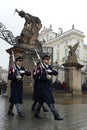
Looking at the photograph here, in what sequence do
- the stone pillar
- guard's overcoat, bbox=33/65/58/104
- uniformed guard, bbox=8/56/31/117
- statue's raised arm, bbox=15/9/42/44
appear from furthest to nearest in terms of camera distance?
the stone pillar
statue's raised arm, bbox=15/9/42/44
uniformed guard, bbox=8/56/31/117
guard's overcoat, bbox=33/65/58/104

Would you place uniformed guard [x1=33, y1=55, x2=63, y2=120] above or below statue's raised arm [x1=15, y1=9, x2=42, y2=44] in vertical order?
below

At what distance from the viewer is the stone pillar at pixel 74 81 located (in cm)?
1998

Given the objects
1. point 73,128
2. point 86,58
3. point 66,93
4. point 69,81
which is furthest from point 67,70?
point 86,58

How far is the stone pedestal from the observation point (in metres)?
20.0

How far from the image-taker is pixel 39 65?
7805 millimetres

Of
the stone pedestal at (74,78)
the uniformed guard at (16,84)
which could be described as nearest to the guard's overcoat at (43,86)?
the uniformed guard at (16,84)

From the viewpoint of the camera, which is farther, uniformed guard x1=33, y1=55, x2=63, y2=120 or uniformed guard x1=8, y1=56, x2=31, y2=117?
uniformed guard x1=8, y1=56, x2=31, y2=117

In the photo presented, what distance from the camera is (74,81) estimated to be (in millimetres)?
20219

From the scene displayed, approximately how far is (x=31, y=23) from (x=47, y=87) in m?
10.5

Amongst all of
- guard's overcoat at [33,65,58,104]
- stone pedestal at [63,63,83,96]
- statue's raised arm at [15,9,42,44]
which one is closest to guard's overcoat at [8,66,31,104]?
guard's overcoat at [33,65,58,104]

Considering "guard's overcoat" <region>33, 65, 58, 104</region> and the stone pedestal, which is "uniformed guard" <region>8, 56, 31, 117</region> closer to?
"guard's overcoat" <region>33, 65, 58, 104</region>

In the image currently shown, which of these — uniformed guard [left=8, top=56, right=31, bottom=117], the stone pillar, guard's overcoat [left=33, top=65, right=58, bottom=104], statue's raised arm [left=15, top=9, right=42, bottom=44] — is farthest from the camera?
the stone pillar

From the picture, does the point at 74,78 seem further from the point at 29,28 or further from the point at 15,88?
the point at 15,88

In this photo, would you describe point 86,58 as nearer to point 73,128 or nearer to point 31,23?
point 31,23
